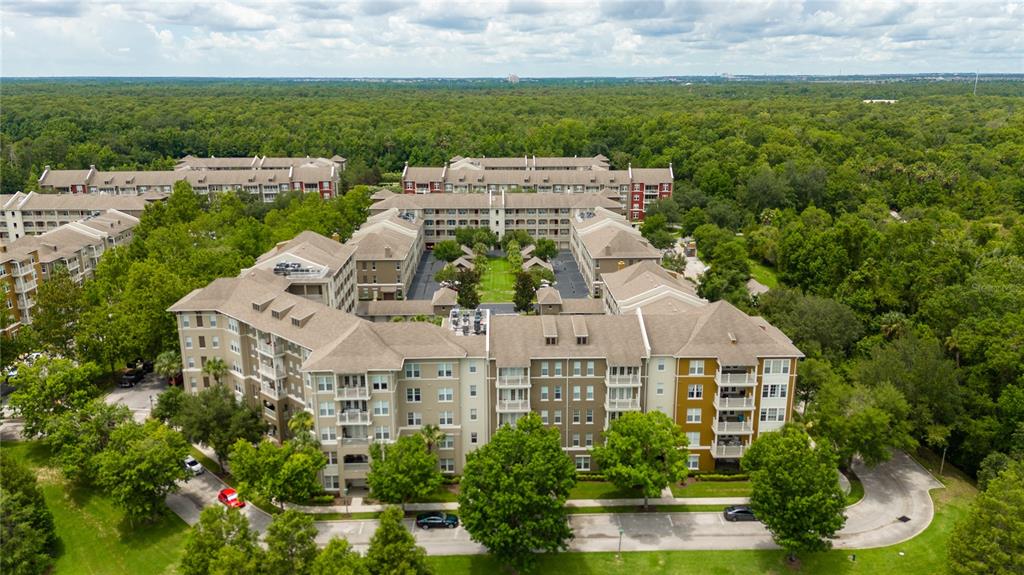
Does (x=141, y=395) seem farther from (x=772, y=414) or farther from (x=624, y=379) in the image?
(x=772, y=414)

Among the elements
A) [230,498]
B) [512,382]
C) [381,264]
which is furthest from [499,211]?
[230,498]

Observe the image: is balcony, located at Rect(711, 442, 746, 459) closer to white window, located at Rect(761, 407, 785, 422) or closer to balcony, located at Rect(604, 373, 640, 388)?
white window, located at Rect(761, 407, 785, 422)

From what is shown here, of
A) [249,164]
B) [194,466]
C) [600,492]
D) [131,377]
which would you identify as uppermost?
[249,164]

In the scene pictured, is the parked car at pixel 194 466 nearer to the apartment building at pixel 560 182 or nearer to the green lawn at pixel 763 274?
the green lawn at pixel 763 274

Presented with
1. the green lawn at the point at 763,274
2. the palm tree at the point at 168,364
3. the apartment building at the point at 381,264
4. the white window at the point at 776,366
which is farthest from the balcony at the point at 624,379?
the green lawn at the point at 763,274

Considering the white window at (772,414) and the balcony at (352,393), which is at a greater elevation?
the balcony at (352,393)

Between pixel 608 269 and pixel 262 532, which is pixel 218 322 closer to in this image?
pixel 262 532
